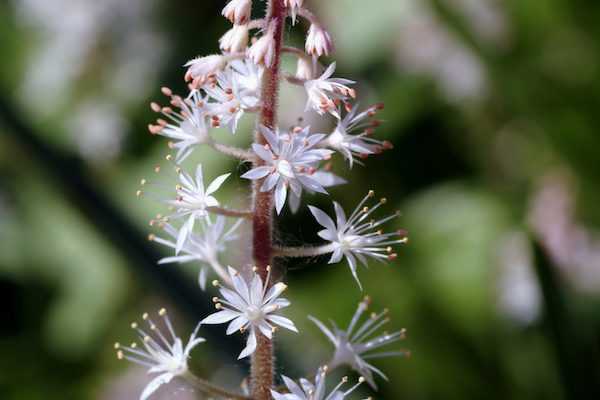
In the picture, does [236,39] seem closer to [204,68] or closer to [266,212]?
[204,68]

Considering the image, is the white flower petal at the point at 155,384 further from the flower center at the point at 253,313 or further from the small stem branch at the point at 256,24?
the small stem branch at the point at 256,24

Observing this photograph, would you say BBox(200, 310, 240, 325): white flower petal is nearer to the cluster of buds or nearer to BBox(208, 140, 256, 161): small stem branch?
the cluster of buds

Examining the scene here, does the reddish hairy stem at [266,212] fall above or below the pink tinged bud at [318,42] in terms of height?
below

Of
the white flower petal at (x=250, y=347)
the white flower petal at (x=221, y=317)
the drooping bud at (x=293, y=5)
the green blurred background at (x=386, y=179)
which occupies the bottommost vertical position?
the white flower petal at (x=250, y=347)

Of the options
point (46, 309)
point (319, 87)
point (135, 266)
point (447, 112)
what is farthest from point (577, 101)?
point (46, 309)

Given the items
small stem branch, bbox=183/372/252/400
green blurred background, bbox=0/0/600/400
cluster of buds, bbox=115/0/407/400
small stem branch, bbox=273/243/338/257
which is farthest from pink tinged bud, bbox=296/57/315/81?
green blurred background, bbox=0/0/600/400

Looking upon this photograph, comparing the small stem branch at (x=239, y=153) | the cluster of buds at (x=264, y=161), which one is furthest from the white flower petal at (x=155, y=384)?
the small stem branch at (x=239, y=153)

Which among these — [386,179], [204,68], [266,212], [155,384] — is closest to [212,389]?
[155,384]
